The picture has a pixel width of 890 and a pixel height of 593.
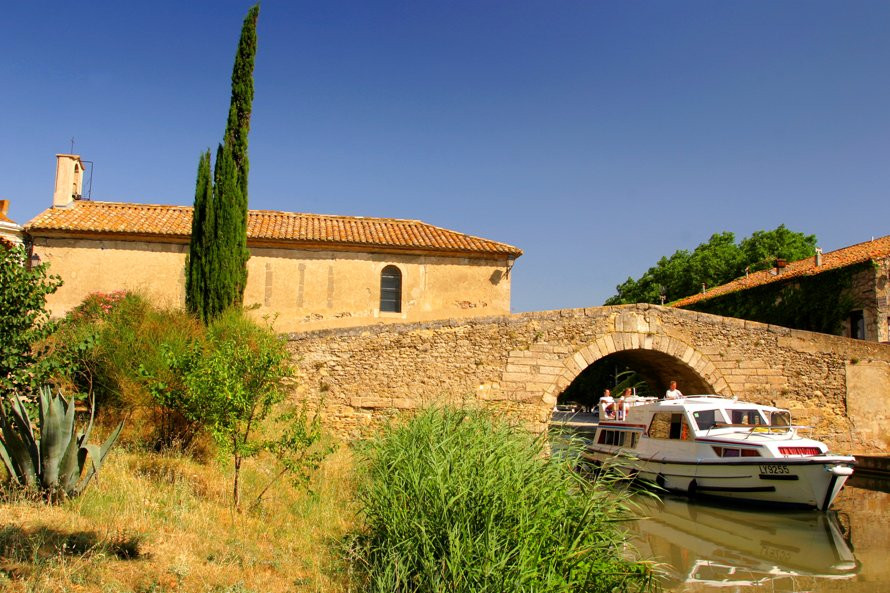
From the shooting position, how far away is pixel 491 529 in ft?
19.5

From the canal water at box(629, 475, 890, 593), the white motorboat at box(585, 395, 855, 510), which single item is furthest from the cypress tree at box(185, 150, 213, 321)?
the canal water at box(629, 475, 890, 593)

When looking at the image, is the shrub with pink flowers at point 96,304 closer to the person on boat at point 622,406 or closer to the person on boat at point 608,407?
the person on boat at point 608,407

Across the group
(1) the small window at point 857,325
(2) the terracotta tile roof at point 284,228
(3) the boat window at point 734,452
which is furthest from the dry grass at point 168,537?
(1) the small window at point 857,325

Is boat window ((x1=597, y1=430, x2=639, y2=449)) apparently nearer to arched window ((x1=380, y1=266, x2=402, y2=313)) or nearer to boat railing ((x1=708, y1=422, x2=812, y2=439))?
boat railing ((x1=708, y1=422, x2=812, y2=439))

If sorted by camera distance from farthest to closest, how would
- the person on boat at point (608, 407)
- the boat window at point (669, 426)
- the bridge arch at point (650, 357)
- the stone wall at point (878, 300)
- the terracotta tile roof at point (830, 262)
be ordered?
the terracotta tile roof at point (830, 262) → the stone wall at point (878, 300) → the person on boat at point (608, 407) → the bridge arch at point (650, 357) → the boat window at point (669, 426)

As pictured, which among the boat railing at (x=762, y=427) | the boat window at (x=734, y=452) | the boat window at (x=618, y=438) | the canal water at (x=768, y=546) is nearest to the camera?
the canal water at (x=768, y=546)

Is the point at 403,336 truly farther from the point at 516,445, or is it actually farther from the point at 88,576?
the point at 88,576

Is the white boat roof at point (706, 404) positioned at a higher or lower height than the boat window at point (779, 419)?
higher

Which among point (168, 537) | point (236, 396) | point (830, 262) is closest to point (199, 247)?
point (236, 396)

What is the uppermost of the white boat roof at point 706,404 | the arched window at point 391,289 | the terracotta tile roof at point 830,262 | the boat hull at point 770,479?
the terracotta tile roof at point 830,262

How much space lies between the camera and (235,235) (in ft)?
48.5

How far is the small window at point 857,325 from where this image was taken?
19.7 m

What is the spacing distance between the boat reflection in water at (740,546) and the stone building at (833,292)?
937cm

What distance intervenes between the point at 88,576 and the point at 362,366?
9341 millimetres
